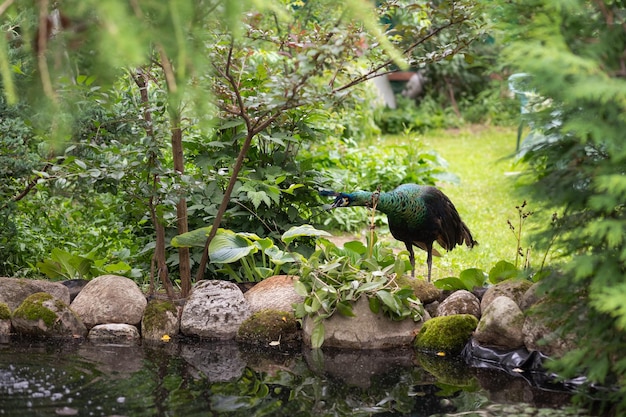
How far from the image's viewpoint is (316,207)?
19.3 feet

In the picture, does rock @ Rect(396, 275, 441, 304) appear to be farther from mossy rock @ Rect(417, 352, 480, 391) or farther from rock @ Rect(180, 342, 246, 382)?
rock @ Rect(180, 342, 246, 382)

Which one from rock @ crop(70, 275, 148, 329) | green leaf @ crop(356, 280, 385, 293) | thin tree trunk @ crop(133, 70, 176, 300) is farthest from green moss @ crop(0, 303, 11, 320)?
green leaf @ crop(356, 280, 385, 293)

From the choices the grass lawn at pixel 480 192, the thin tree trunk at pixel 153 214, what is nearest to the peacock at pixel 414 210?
the grass lawn at pixel 480 192

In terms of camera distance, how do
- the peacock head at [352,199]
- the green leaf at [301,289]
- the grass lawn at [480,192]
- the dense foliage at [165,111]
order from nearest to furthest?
the dense foliage at [165,111] → the green leaf at [301,289] → the peacock head at [352,199] → the grass lawn at [480,192]

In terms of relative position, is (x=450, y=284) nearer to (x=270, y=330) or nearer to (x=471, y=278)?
(x=471, y=278)

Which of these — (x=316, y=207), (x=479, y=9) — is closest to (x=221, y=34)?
(x=479, y=9)

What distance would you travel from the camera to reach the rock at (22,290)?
4.84 m

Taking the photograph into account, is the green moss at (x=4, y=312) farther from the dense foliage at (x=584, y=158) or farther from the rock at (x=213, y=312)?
the dense foliage at (x=584, y=158)

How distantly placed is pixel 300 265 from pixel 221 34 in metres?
1.50

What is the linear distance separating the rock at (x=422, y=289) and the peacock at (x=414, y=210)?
35cm

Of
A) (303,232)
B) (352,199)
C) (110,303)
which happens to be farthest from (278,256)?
(110,303)

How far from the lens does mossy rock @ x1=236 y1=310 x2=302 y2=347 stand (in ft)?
15.4

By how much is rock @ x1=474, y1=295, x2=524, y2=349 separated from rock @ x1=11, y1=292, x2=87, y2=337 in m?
2.37

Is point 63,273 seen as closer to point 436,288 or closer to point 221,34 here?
point 221,34
